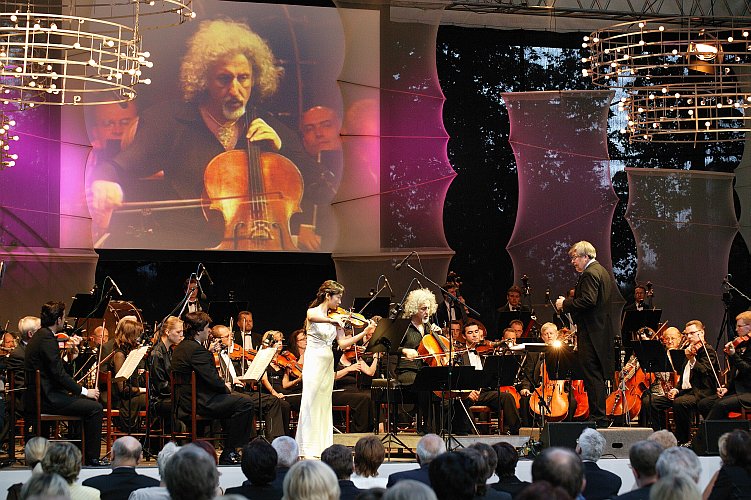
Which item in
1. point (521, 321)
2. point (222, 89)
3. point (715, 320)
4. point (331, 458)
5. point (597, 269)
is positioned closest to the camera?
point (331, 458)

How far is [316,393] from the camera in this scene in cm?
863

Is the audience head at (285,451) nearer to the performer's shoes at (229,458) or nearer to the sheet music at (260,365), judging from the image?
the performer's shoes at (229,458)

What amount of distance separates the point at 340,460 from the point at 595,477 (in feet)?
4.42

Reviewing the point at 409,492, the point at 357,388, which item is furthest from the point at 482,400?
the point at 409,492

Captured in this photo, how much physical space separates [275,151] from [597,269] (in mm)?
6181

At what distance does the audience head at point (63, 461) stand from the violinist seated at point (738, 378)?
615cm

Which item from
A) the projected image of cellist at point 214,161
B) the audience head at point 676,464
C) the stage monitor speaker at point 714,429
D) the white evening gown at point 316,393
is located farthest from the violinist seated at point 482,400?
the audience head at point 676,464

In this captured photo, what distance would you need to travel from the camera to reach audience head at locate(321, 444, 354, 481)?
16.9ft

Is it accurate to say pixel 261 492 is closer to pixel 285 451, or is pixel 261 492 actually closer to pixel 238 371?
pixel 285 451

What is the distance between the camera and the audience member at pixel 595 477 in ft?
18.0

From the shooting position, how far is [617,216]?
50.6 feet

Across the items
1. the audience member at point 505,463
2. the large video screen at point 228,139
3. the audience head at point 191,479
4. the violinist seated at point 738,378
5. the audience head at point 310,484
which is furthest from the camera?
the large video screen at point 228,139

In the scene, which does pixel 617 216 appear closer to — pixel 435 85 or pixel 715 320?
pixel 715 320

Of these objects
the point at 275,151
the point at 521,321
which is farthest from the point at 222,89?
the point at 521,321
